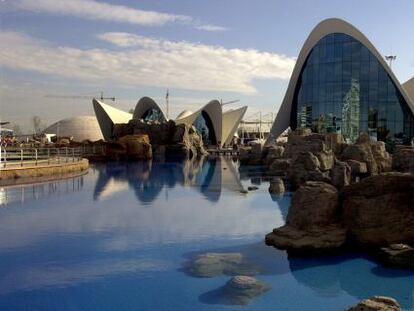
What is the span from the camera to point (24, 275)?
34.2 ft

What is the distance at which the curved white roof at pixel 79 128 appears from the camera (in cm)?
9344

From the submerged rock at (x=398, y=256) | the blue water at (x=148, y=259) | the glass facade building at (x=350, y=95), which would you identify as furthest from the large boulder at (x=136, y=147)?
the submerged rock at (x=398, y=256)

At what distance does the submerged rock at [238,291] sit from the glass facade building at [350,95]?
34.1m

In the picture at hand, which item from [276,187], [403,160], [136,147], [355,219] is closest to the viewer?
[355,219]

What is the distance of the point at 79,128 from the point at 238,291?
294 ft

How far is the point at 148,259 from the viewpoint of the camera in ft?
38.3

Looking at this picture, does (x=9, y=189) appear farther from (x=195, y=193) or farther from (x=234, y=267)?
(x=234, y=267)

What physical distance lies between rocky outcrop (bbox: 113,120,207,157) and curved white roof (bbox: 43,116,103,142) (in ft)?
118

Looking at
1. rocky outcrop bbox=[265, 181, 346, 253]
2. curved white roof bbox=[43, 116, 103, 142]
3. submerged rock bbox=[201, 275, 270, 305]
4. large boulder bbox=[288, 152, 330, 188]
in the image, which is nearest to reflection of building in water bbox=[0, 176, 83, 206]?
large boulder bbox=[288, 152, 330, 188]

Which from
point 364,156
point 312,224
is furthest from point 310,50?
point 312,224

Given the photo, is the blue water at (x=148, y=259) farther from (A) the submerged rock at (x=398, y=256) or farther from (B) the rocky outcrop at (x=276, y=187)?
(B) the rocky outcrop at (x=276, y=187)

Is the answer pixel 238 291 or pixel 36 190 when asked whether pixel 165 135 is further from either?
pixel 238 291

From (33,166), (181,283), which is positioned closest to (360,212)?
(181,283)

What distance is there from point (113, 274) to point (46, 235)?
174 inches
